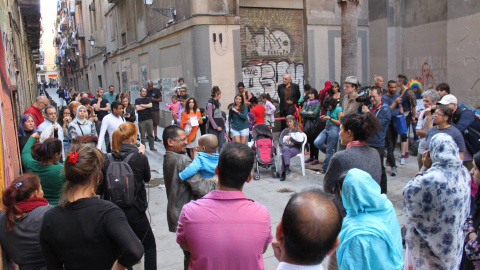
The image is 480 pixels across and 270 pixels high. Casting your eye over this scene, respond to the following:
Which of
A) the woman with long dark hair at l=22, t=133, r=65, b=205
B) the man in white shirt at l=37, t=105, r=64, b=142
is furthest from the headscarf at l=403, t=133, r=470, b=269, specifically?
the man in white shirt at l=37, t=105, r=64, b=142

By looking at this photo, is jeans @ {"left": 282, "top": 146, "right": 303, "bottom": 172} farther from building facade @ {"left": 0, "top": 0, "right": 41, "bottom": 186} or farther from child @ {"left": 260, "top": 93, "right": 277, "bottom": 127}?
building facade @ {"left": 0, "top": 0, "right": 41, "bottom": 186}

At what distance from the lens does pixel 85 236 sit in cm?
234

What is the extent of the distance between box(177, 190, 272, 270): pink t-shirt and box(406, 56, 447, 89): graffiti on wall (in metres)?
13.6

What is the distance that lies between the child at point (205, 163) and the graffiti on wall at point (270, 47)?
10698 mm

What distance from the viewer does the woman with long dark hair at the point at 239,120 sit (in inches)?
384

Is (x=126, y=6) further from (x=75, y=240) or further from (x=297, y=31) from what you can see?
(x=75, y=240)

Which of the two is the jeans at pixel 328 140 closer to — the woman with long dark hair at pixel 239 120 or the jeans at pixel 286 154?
the jeans at pixel 286 154

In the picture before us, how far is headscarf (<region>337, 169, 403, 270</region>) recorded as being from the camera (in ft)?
8.22

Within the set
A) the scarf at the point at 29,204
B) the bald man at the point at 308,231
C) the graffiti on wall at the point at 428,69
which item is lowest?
the scarf at the point at 29,204

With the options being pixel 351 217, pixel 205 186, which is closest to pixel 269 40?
pixel 205 186

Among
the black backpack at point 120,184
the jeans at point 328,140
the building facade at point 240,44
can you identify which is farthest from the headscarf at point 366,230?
the building facade at point 240,44

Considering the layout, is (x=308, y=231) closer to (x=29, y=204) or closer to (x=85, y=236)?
(x=85, y=236)

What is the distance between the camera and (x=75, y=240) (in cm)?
235

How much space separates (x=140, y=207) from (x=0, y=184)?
1310 millimetres
